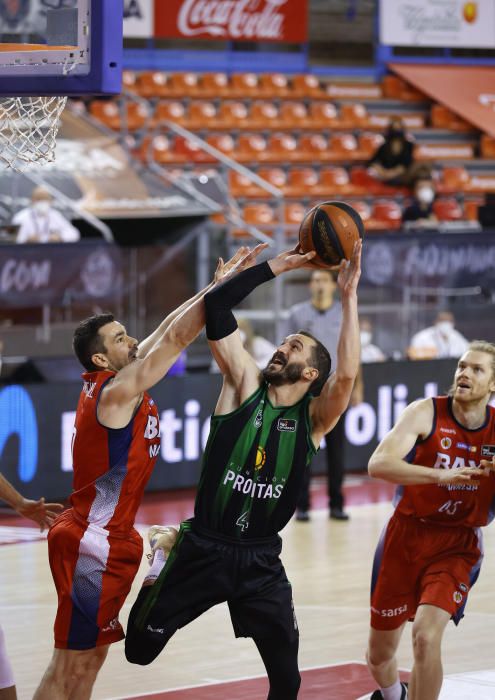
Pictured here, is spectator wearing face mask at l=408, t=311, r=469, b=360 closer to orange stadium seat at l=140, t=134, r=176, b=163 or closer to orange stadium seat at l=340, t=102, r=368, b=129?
orange stadium seat at l=140, t=134, r=176, b=163

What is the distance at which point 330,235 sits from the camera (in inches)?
205

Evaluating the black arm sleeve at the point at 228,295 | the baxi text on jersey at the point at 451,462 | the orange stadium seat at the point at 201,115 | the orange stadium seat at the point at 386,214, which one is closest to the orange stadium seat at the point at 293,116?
the orange stadium seat at the point at 201,115

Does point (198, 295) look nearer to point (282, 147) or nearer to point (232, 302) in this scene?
point (232, 302)

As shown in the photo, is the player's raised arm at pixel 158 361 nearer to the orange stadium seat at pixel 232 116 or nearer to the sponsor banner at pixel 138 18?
the orange stadium seat at pixel 232 116

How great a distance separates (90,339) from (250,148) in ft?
43.8

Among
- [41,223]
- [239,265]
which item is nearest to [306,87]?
[41,223]

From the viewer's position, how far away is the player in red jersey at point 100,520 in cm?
520

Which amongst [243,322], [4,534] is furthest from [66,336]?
[4,534]

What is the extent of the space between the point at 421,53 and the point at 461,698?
17.1 metres

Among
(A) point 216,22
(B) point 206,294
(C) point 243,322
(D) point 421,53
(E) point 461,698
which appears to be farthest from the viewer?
(D) point 421,53

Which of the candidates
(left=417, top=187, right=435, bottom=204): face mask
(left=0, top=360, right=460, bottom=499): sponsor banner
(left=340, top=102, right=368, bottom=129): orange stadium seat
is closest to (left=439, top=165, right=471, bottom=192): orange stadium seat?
(left=340, top=102, right=368, bottom=129): orange stadium seat

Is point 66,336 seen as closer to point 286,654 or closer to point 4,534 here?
point 4,534

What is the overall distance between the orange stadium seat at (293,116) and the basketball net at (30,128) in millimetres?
13077

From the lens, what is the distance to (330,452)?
33.9ft
